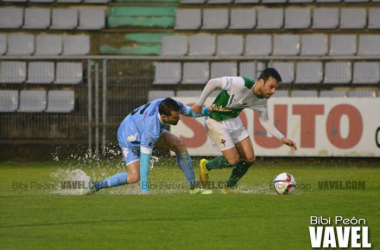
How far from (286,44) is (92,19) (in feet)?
17.4

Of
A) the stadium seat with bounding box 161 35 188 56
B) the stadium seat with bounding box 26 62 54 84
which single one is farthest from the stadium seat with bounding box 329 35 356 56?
the stadium seat with bounding box 26 62 54 84

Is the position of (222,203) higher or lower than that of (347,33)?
lower

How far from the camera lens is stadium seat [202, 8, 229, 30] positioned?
19328 mm

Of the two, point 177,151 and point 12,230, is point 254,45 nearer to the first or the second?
point 177,151

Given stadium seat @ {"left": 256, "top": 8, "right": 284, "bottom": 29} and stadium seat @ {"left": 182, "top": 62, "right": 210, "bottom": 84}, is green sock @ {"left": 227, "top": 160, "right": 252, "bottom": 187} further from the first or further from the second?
stadium seat @ {"left": 256, "top": 8, "right": 284, "bottom": 29}

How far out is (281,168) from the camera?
15.4 m

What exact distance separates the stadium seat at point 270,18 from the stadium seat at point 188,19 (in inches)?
63.3

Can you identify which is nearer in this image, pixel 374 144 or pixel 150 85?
pixel 374 144

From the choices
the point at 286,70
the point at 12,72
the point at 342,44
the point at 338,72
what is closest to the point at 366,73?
the point at 338,72

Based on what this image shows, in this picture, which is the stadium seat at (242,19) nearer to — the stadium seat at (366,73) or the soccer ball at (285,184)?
the stadium seat at (366,73)

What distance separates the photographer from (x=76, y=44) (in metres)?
19.2

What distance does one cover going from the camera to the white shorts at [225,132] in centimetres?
1069

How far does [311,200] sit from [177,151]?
6.88ft

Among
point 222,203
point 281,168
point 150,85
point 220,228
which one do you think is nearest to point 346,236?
point 220,228
